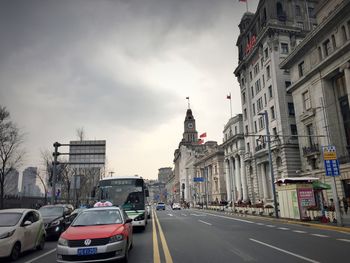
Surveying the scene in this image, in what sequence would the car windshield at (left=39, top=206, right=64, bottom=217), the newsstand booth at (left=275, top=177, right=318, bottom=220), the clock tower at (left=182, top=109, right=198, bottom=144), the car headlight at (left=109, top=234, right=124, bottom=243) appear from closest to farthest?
the car headlight at (left=109, top=234, right=124, bottom=243) < the car windshield at (left=39, top=206, right=64, bottom=217) < the newsstand booth at (left=275, top=177, right=318, bottom=220) < the clock tower at (left=182, top=109, right=198, bottom=144)

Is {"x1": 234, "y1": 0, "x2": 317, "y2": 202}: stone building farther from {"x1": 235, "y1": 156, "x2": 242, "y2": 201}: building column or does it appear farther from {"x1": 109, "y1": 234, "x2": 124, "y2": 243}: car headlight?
{"x1": 109, "y1": 234, "x2": 124, "y2": 243}: car headlight

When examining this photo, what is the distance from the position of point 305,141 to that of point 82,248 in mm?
35491

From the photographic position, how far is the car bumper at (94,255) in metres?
7.81

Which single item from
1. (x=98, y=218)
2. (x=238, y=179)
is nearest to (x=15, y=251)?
(x=98, y=218)

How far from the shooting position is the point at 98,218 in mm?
9852

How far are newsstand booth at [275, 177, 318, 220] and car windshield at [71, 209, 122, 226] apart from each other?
1787cm

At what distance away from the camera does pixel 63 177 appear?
167 ft

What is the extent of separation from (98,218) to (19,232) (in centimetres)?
297

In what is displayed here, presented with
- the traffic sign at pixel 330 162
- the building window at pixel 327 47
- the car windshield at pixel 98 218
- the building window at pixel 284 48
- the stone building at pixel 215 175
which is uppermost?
the building window at pixel 284 48

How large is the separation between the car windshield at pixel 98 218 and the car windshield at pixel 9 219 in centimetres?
273

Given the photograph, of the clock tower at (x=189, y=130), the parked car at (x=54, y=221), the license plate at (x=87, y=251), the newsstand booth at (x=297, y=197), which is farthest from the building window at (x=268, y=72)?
the clock tower at (x=189, y=130)

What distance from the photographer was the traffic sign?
19.6 meters

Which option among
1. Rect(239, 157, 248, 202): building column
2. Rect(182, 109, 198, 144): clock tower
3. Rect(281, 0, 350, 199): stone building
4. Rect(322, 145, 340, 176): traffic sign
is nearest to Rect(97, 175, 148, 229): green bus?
Rect(322, 145, 340, 176): traffic sign

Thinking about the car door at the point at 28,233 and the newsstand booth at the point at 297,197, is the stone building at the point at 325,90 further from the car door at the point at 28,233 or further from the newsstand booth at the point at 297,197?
the car door at the point at 28,233
